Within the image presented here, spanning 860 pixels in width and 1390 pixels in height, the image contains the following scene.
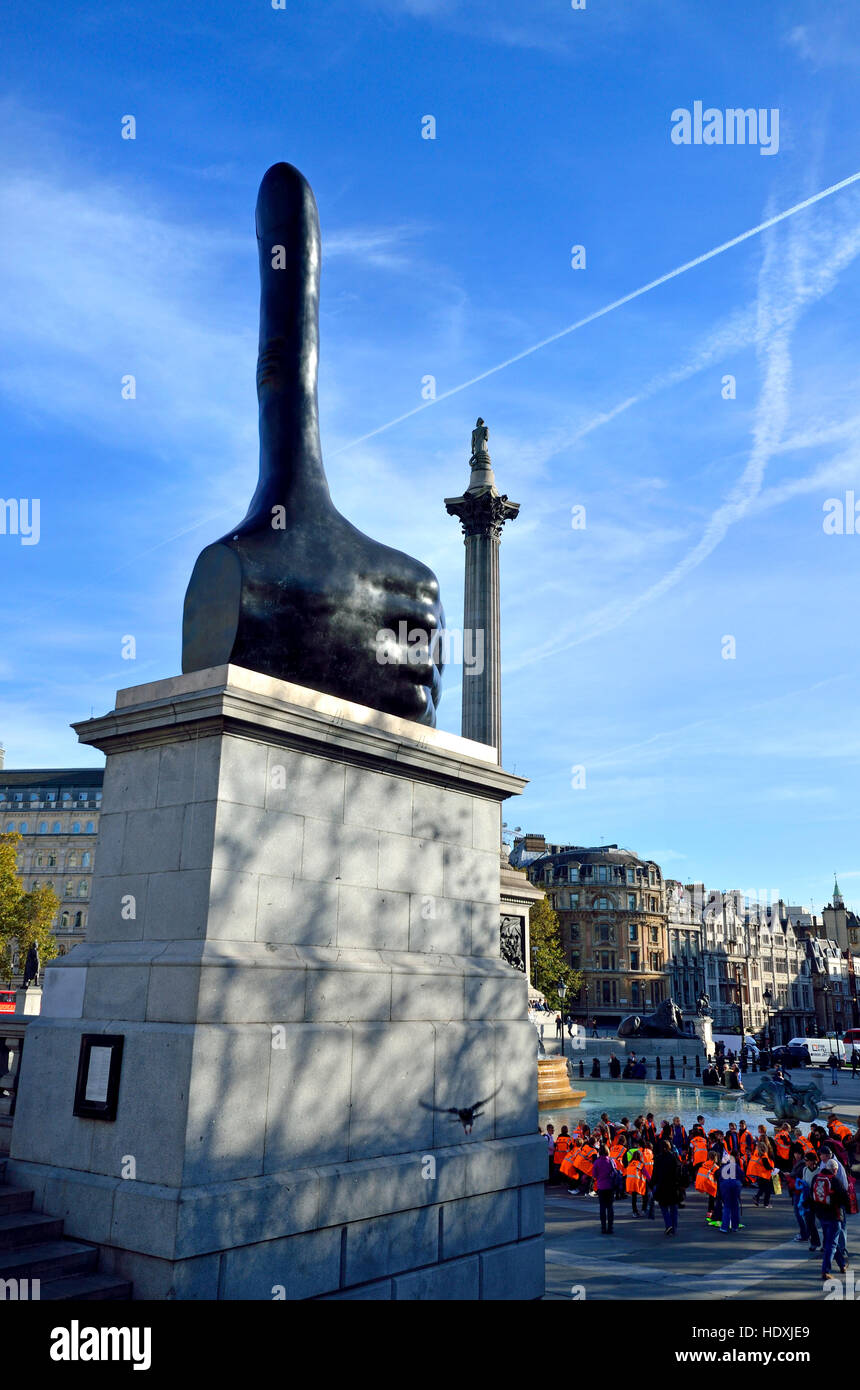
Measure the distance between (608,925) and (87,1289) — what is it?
11078 centimetres

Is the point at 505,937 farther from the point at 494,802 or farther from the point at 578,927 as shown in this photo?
the point at 578,927

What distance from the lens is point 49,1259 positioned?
6.87m

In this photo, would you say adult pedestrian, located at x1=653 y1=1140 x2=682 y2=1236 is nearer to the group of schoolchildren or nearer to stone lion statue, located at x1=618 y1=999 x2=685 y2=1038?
the group of schoolchildren

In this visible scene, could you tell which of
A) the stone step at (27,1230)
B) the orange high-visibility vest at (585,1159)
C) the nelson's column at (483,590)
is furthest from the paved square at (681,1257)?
the nelson's column at (483,590)

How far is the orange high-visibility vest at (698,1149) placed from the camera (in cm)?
1917

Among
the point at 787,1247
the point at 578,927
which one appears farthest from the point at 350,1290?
the point at 578,927

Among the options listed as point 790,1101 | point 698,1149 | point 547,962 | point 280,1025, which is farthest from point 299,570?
point 547,962

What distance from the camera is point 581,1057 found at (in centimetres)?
5831

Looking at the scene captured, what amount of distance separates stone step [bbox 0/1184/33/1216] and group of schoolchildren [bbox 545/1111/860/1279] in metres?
9.57

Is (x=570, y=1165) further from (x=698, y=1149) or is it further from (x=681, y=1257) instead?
(x=681, y=1257)

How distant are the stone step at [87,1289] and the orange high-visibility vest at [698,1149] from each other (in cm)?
1497
